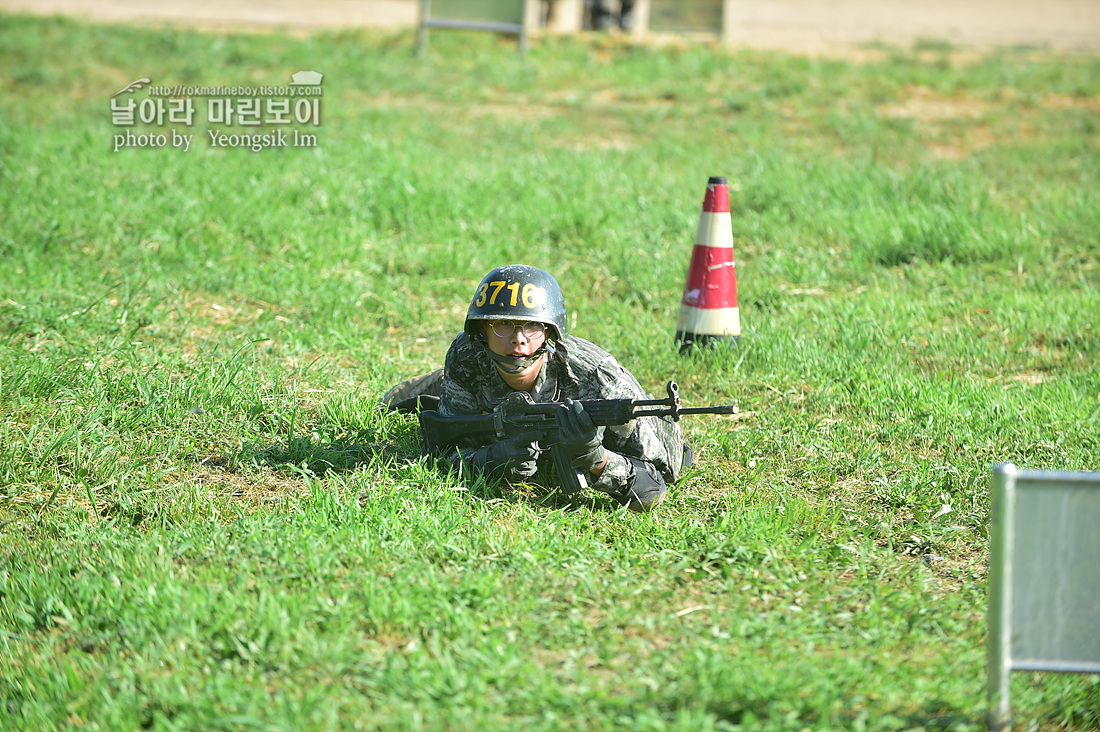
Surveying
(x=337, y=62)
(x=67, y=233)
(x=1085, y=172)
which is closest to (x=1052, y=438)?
(x=1085, y=172)

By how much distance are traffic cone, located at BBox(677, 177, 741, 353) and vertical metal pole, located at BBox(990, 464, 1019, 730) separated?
2967mm

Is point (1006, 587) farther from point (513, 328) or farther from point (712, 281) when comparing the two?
point (712, 281)

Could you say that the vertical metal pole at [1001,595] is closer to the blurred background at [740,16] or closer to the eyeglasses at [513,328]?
the eyeglasses at [513,328]

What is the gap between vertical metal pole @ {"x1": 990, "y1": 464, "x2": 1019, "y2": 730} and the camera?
8.59 feet

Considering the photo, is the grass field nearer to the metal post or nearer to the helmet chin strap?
the metal post

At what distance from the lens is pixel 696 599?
11.5ft

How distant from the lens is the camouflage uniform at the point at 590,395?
4.11 m

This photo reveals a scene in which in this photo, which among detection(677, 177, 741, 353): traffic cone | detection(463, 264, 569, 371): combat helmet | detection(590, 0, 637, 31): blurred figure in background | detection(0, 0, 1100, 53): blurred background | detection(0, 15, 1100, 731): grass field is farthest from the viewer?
detection(590, 0, 637, 31): blurred figure in background

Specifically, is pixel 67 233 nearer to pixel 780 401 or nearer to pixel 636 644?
pixel 780 401

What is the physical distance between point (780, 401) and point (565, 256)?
2395 millimetres

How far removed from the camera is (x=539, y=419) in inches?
156

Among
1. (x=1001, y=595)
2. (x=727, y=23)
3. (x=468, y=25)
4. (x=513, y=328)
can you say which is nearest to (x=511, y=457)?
(x=513, y=328)

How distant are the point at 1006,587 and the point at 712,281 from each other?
3074mm

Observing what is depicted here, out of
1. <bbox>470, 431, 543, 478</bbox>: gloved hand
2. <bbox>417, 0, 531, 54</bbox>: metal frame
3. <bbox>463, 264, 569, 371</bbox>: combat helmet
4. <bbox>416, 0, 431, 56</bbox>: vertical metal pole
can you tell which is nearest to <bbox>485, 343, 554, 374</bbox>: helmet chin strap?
<bbox>463, 264, 569, 371</bbox>: combat helmet
